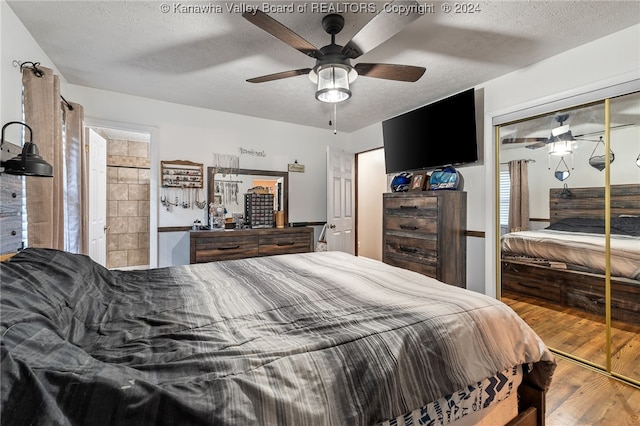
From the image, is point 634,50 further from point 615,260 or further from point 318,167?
point 318,167

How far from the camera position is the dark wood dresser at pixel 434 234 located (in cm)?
297

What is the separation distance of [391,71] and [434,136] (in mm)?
1434

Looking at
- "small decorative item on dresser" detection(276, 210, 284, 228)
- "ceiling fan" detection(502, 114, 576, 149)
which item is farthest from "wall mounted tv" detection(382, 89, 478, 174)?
"small decorative item on dresser" detection(276, 210, 284, 228)

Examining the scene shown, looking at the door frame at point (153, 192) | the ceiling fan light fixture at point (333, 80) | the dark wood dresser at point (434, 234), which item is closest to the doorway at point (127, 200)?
the door frame at point (153, 192)

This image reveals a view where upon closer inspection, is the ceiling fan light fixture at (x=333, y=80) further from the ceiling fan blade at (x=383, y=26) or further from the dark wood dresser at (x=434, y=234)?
the dark wood dresser at (x=434, y=234)

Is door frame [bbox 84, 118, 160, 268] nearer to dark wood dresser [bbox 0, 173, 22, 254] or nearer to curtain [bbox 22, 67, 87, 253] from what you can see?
curtain [bbox 22, 67, 87, 253]


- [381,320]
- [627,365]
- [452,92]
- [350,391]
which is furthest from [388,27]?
[627,365]

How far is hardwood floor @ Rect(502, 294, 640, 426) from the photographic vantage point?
169cm

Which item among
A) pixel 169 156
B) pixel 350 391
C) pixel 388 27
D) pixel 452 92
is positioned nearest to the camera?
pixel 350 391

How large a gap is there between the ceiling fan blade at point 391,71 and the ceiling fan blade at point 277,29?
0.34 metres

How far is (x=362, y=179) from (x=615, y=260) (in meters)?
3.74

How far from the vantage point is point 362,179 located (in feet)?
18.0

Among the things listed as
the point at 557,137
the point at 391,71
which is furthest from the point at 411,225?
the point at 391,71

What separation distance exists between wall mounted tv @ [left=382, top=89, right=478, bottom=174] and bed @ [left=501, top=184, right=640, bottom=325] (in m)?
0.88
